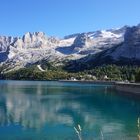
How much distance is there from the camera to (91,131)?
4203cm

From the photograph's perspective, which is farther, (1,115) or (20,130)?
(1,115)

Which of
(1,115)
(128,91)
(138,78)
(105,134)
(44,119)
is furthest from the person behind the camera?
(138,78)

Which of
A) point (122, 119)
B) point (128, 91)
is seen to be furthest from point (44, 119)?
point (128, 91)

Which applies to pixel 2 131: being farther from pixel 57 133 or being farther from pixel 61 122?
pixel 61 122

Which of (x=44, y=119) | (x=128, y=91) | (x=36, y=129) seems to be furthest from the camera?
(x=128, y=91)

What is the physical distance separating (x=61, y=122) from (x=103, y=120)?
6792 millimetres

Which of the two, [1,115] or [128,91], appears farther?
[128,91]

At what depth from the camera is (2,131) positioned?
4169 centimetres

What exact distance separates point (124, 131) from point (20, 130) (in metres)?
12.1

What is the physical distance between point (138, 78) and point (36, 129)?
12249 cm

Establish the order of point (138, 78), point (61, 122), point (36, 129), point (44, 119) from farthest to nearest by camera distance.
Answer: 1. point (138, 78)
2. point (44, 119)
3. point (61, 122)
4. point (36, 129)

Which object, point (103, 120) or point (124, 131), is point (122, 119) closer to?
point (103, 120)

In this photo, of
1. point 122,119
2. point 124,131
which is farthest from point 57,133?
point 122,119

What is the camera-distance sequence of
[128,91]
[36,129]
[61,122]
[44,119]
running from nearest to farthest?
[36,129], [61,122], [44,119], [128,91]
